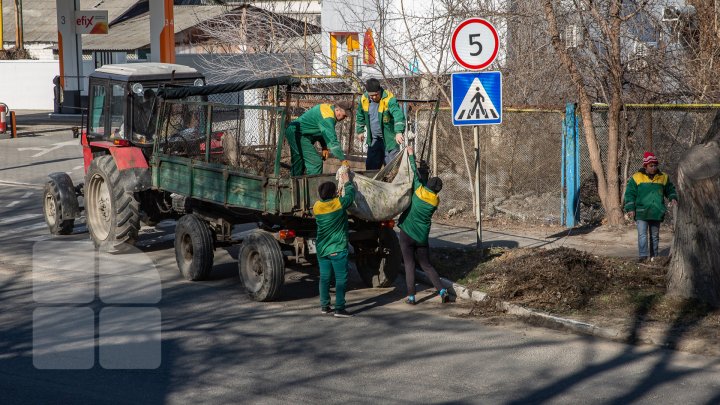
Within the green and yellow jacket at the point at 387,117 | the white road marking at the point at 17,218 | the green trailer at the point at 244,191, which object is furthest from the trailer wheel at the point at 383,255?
the white road marking at the point at 17,218

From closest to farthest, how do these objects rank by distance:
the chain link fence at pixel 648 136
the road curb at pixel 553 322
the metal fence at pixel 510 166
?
the road curb at pixel 553 322, the chain link fence at pixel 648 136, the metal fence at pixel 510 166

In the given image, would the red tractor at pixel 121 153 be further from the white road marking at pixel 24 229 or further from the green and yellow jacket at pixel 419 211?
the green and yellow jacket at pixel 419 211

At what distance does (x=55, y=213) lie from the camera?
48.7ft

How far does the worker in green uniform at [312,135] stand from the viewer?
11.0 m

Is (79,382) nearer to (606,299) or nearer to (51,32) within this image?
(606,299)

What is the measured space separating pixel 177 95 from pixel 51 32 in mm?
43429

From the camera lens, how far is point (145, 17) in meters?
49.8

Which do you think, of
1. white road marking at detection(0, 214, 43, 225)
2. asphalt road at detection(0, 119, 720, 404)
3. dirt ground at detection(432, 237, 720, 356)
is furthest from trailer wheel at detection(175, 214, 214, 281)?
white road marking at detection(0, 214, 43, 225)

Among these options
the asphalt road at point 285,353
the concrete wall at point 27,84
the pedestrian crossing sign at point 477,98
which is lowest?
the asphalt road at point 285,353

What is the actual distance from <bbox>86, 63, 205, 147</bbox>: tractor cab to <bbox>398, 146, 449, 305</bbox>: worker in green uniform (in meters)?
4.46

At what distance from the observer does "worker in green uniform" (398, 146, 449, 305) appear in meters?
10.7

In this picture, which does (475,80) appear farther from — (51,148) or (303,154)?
(51,148)

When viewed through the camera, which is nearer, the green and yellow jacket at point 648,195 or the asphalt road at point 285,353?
the asphalt road at point 285,353

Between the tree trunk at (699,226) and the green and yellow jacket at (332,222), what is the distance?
3.47 meters
